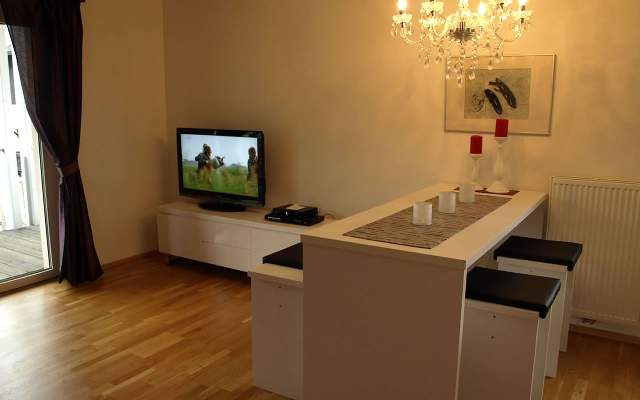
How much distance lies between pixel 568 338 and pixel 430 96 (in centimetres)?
177

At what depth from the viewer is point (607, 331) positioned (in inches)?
136

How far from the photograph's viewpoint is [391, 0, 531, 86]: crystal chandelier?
2.82 meters

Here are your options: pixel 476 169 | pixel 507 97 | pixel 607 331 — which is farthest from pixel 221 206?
pixel 607 331

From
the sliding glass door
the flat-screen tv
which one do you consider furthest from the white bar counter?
the sliding glass door

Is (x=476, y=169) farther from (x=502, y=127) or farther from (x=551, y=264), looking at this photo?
(x=551, y=264)

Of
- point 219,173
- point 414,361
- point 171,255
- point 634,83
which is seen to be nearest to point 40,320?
point 171,255

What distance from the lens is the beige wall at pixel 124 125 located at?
4535 millimetres

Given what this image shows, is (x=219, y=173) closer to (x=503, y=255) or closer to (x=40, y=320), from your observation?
(x=40, y=320)

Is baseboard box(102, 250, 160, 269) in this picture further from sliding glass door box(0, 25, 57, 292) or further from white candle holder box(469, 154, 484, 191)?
white candle holder box(469, 154, 484, 191)

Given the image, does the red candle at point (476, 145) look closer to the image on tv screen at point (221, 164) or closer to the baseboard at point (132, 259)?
the image on tv screen at point (221, 164)

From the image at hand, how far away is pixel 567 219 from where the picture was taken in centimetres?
340

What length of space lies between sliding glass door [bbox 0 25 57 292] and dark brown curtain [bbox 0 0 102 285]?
0.71ft

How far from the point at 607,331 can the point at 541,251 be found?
100 centimetres

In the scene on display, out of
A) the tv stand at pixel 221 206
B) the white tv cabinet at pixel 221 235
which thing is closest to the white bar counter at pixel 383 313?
the white tv cabinet at pixel 221 235
